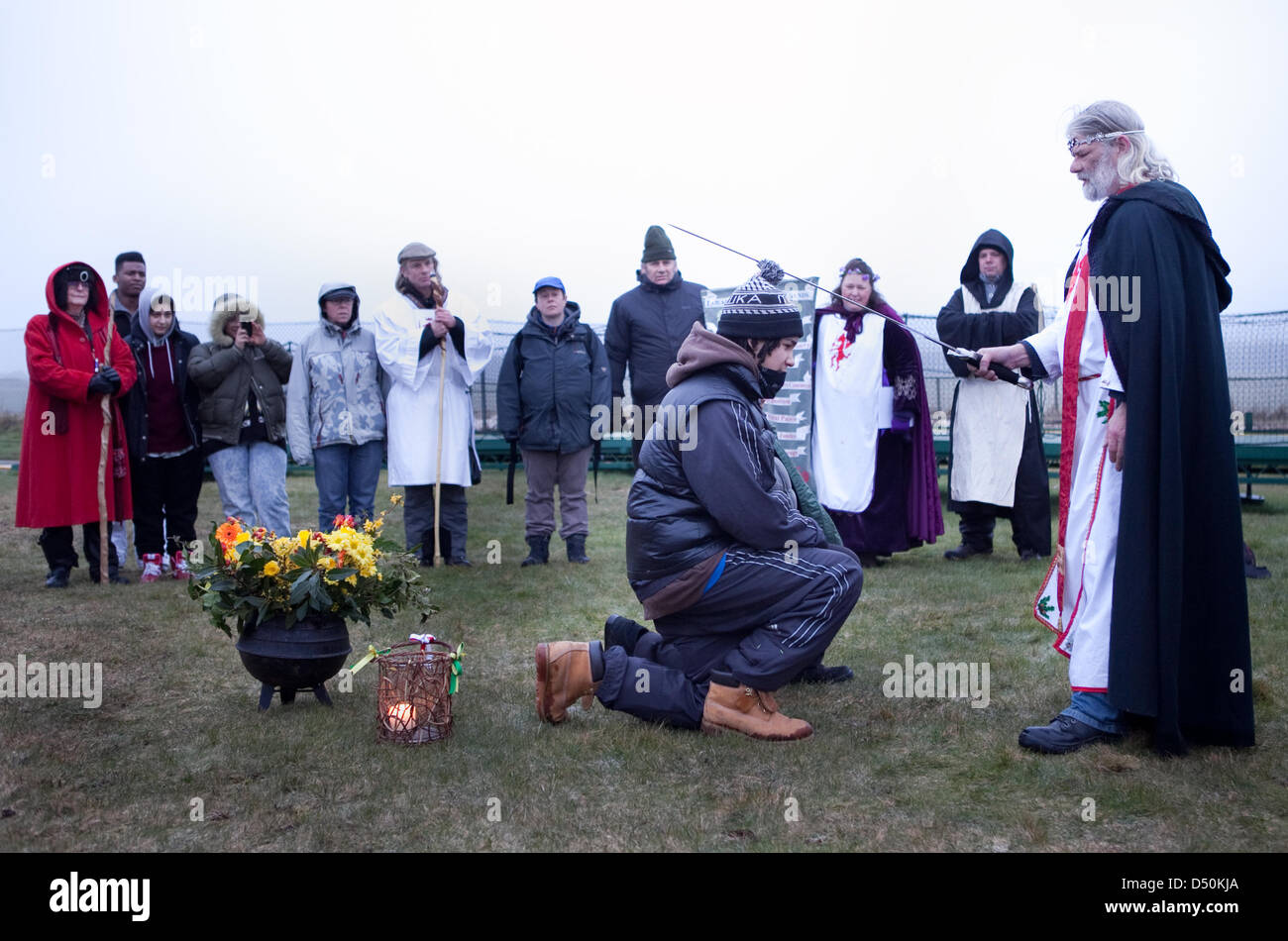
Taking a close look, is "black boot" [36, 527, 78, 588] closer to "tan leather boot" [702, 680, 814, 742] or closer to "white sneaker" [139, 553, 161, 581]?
"white sneaker" [139, 553, 161, 581]

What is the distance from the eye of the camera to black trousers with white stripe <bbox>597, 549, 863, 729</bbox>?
3.92 m

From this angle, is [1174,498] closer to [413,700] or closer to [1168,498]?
[1168,498]

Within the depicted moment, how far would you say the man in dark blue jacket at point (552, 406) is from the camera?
8047mm

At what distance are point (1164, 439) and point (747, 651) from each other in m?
1.57

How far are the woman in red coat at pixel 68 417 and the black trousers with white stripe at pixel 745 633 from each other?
4700 millimetres

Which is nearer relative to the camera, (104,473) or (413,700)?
(413,700)

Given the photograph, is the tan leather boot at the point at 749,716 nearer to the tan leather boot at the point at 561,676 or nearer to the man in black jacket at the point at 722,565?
the man in black jacket at the point at 722,565

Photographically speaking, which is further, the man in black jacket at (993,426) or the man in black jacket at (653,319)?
the man in black jacket at (653,319)

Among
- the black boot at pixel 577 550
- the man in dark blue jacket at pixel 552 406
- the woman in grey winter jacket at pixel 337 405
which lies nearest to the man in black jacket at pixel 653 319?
the man in dark blue jacket at pixel 552 406

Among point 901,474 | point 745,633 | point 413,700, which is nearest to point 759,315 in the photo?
point 745,633

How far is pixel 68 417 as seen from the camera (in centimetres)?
725

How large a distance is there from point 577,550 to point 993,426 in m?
3.21

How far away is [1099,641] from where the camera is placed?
3791 millimetres
